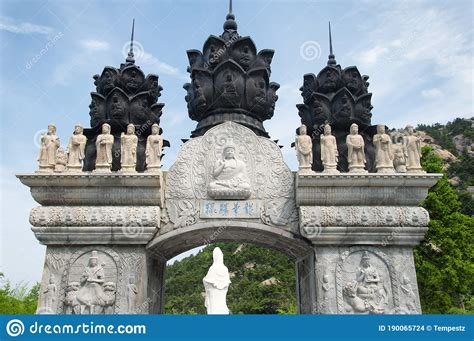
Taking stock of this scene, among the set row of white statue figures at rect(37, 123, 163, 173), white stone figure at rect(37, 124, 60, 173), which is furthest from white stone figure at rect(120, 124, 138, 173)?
white stone figure at rect(37, 124, 60, 173)

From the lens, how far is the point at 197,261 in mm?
33156

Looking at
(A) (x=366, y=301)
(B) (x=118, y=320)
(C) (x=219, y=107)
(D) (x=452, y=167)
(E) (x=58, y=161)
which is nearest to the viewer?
(B) (x=118, y=320)

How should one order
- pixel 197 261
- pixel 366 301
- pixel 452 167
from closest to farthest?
1. pixel 366 301
2. pixel 197 261
3. pixel 452 167

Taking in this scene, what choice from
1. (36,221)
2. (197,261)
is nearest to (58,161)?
(36,221)

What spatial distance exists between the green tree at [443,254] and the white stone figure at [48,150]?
41.1 feet

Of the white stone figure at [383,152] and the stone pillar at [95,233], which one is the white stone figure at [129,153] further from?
the white stone figure at [383,152]

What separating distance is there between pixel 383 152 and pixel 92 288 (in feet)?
22.4

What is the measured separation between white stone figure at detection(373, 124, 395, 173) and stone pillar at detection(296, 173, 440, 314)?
0.39 m

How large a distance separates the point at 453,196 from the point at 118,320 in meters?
13.9

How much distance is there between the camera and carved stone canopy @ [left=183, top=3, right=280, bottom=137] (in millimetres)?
11086

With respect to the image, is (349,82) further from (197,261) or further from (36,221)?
(197,261)

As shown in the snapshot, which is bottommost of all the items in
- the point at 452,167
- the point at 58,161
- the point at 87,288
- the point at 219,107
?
the point at 87,288

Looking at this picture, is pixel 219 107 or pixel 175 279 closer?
pixel 219 107

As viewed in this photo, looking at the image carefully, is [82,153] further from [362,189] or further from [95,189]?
[362,189]
